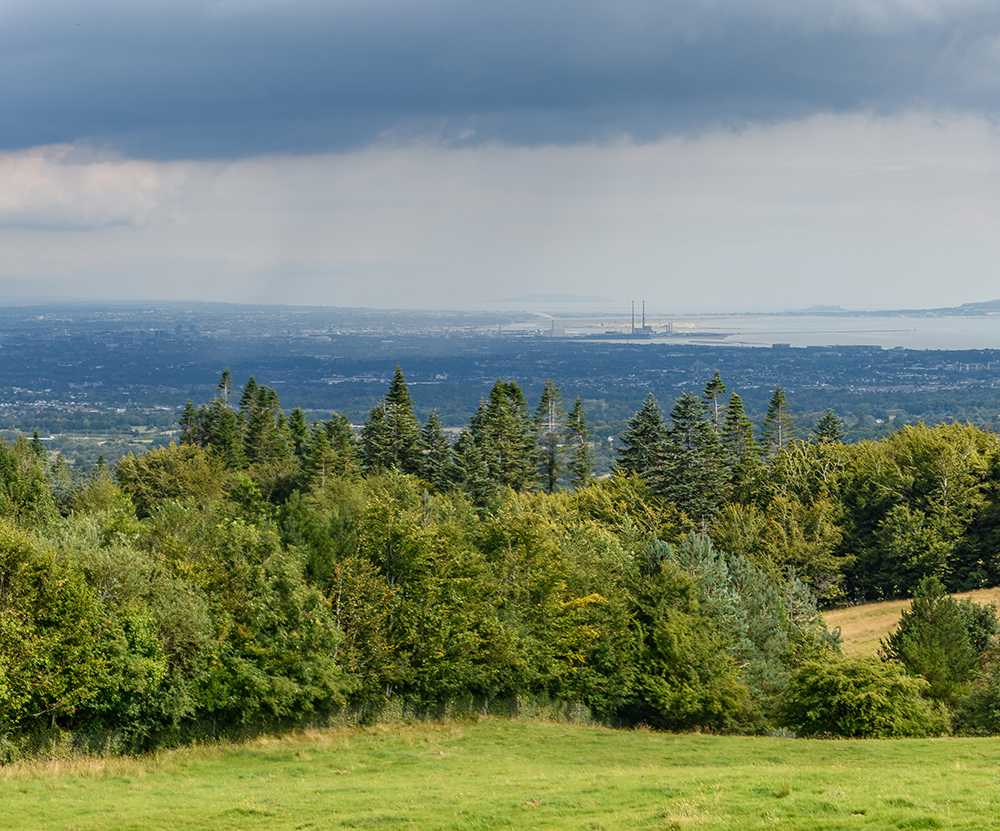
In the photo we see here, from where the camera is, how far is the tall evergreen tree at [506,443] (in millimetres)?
95938

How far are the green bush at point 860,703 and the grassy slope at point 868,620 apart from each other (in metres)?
24.8

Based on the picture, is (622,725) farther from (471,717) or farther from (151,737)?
(151,737)

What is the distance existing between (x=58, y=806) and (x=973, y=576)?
83.0 m

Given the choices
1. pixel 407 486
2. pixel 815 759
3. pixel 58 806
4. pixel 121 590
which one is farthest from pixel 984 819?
pixel 407 486

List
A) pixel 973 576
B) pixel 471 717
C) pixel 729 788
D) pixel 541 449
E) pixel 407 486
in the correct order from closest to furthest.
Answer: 1. pixel 729 788
2. pixel 471 717
3. pixel 407 486
4. pixel 973 576
5. pixel 541 449

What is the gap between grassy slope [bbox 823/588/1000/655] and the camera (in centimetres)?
6756

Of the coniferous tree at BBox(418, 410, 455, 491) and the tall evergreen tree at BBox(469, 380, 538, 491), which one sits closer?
the coniferous tree at BBox(418, 410, 455, 491)

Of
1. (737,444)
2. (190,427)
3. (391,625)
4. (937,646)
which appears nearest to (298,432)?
(190,427)

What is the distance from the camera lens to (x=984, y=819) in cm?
1727

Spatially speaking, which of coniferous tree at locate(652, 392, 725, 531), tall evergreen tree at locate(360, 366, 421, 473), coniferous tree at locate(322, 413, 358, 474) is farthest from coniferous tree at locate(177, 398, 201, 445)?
coniferous tree at locate(652, 392, 725, 531)

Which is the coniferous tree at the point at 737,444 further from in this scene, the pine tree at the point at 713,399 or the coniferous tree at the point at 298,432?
the coniferous tree at the point at 298,432

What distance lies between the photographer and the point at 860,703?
40.1 metres

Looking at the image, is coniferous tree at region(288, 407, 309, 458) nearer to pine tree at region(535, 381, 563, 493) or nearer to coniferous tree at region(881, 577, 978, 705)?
pine tree at region(535, 381, 563, 493)

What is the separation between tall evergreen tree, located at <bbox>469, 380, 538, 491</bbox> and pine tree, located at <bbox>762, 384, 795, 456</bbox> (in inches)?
1249
